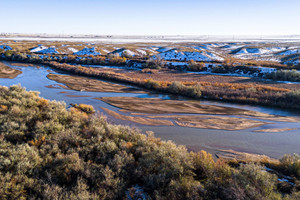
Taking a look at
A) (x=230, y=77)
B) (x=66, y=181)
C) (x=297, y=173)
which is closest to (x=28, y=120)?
(x=66, y=181)

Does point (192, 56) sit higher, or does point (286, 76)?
point (192, 56)

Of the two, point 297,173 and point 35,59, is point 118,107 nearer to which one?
point 297,173

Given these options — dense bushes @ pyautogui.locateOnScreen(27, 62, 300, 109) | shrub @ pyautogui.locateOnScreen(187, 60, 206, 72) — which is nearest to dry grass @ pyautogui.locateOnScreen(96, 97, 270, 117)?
dense bushes @ pyautogui.locateOnScreen(27, 62, 300, 109)

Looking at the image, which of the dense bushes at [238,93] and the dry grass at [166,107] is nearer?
the dry grass at [166,107]

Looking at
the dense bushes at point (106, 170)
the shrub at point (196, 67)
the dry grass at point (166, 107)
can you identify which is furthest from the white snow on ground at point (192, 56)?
the dense bushes at point (106, 170)

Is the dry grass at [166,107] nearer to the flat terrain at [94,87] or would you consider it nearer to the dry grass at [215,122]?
the dry grass at [215,122]

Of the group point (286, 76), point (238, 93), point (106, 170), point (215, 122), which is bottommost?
point (215, 122)

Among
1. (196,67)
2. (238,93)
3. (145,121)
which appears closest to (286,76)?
(238,93)

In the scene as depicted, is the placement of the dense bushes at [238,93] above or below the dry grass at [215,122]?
above

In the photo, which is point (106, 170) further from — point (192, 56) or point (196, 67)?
point (192, 56)
